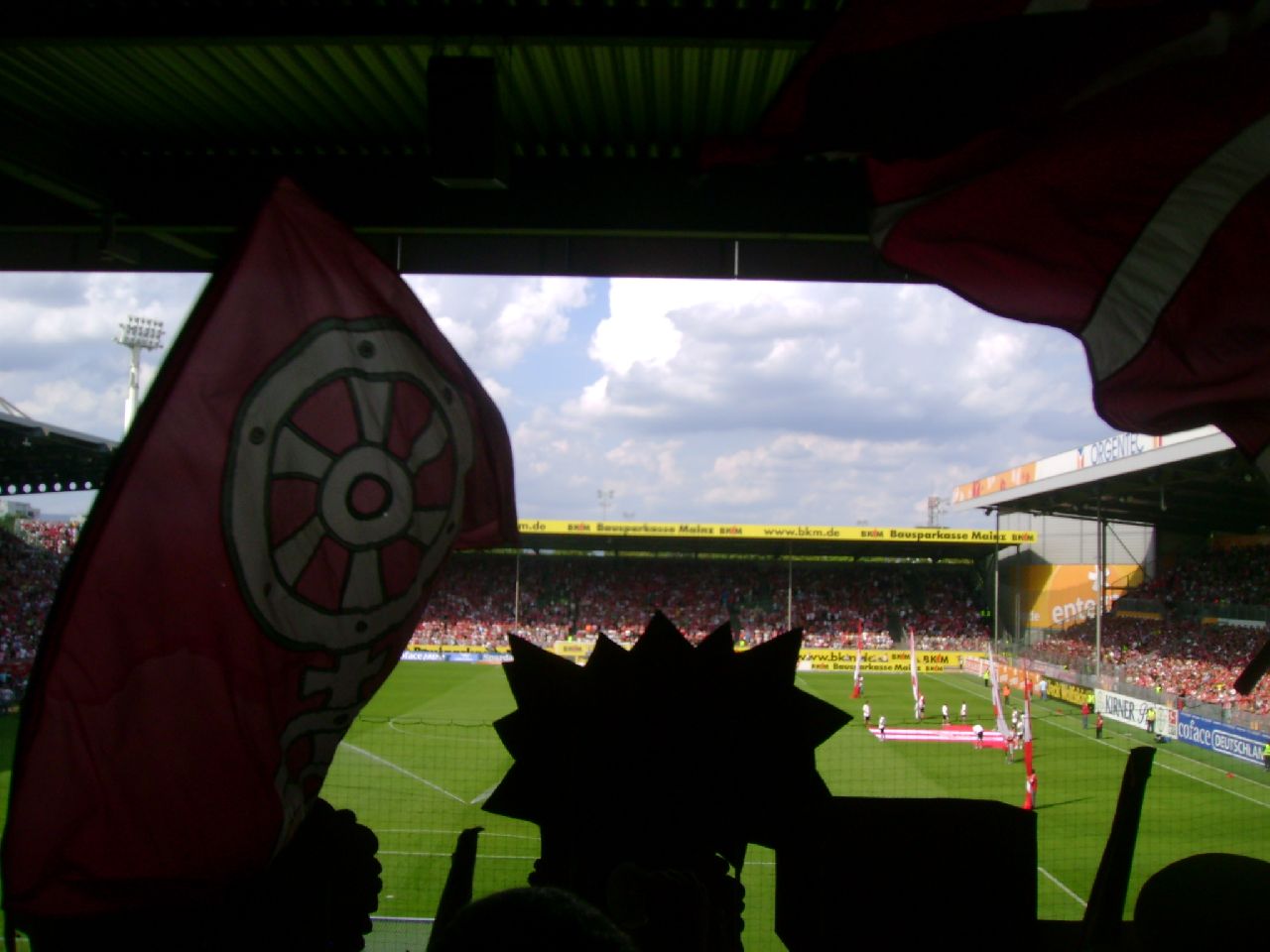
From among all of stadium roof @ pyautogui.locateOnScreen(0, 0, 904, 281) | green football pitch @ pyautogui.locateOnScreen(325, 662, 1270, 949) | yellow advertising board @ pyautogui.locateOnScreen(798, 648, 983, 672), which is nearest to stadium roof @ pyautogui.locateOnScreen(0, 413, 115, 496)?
green football pitch @ pyautogui.locateOnScreen(325, 662, 1270, 949)

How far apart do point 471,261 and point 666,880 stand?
12.8 ft

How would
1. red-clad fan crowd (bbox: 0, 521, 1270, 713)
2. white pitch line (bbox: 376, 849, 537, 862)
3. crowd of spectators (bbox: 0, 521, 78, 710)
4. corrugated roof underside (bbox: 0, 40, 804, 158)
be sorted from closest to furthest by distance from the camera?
1. corrugated roof underside (bbox: 0, 40, 804, 158)
2. white pitch line (bbox: 376, 849, 537, 862)
3. crowd of spectators (bbox: 0, 521, 78, 710)
4. red-clad fan crowd (bbox: 0, 521, 1270, 713)

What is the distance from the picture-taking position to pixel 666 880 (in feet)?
Answer: 6.05

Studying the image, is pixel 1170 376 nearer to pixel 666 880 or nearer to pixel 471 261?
pixel 666 880

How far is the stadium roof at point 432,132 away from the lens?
128 inches

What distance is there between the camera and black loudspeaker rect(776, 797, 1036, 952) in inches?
90.7

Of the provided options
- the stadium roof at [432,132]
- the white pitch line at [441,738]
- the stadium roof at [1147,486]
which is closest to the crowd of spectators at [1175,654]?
the stadium roof at [1147,486]

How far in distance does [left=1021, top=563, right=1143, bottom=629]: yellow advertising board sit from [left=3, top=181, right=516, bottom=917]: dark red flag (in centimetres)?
3473

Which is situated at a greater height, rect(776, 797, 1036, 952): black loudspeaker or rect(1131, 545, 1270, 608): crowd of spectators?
rect(1131, 545, 1270, 608): crowd of spectators

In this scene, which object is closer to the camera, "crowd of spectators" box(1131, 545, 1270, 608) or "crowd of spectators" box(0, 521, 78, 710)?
"crowd of spectators" box(0, 521, 78, 710)

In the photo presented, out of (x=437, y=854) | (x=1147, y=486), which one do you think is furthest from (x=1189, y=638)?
(x=437, y=854)

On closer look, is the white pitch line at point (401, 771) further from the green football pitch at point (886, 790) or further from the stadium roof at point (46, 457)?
the stadium roof at point (46, 457)

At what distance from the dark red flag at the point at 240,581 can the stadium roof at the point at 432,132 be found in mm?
823

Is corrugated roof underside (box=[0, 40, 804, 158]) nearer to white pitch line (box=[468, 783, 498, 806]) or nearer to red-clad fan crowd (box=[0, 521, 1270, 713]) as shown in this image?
white pitch line (box=[468, 783, 498, 806])
